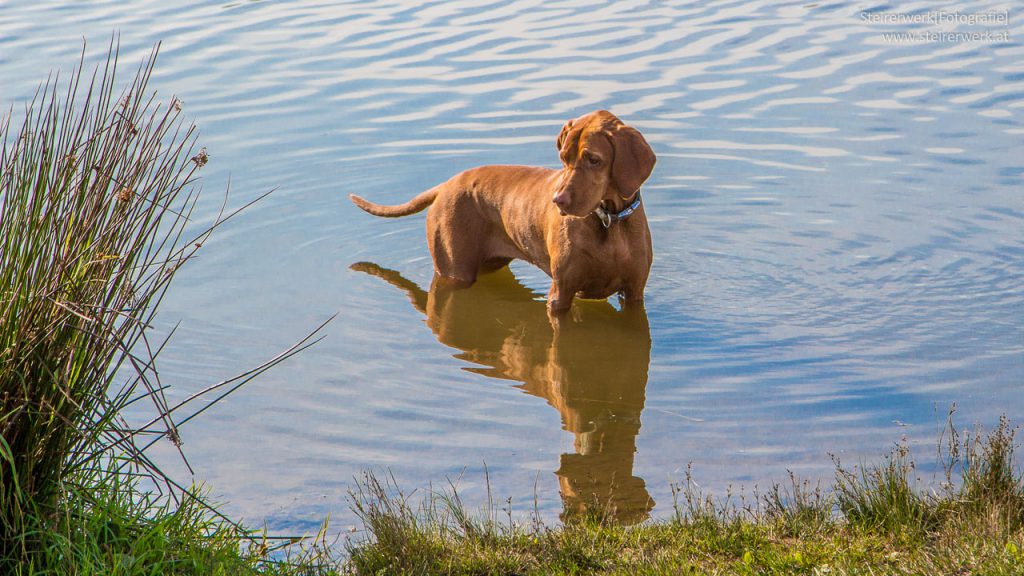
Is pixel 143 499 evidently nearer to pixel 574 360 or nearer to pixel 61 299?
pixel 61 299

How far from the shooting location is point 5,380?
10.2 ft

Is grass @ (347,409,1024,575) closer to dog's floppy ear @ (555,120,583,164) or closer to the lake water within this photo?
the lake water

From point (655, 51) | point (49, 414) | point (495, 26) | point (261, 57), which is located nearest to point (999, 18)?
point (655, 51)

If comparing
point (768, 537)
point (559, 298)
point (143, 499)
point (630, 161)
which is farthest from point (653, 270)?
point (143, 499)

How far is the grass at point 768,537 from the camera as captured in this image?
3309 mm

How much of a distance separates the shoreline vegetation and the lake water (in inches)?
23.4

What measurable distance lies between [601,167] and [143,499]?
9.45 ft

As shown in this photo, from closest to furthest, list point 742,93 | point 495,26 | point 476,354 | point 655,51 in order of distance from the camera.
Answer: point 476,354, point 742,93, point 655,51, point 495,26

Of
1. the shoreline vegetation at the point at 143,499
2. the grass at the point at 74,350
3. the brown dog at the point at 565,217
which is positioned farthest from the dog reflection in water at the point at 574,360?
the grass at the point at 74,350

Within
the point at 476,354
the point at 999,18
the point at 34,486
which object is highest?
the point at 999,18

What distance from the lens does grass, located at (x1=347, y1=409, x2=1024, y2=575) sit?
Result: 10.9ft

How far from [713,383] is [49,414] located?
123 inches

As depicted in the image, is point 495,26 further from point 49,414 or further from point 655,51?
point 49,414

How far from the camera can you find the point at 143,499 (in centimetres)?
364
